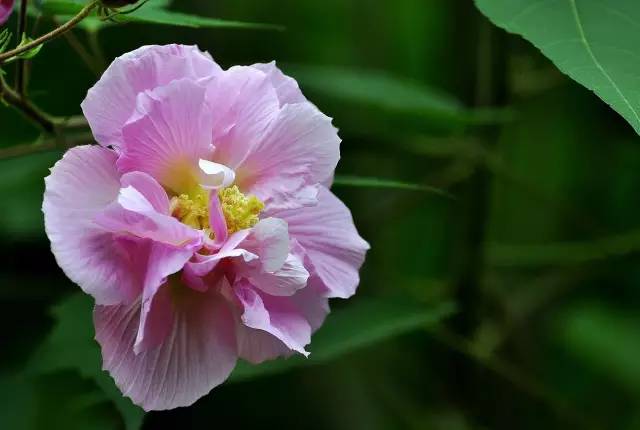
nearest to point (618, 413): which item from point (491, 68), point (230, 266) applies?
point (491, 68)

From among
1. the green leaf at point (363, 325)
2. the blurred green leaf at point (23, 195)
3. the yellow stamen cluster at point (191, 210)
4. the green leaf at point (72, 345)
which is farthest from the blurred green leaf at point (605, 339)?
the yellow stamen cluster at point (191, 210)

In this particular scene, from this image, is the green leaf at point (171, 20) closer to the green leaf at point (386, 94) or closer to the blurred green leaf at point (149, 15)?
the blurred green leaf at point (149, 15)

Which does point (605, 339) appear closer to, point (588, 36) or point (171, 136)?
point (588, 36)

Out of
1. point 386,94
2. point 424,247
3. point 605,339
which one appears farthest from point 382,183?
point 605,339

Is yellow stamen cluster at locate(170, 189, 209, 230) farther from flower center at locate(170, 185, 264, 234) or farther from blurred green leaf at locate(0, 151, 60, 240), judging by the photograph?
blurred green leaf at locate(0, 151, 60, 240)

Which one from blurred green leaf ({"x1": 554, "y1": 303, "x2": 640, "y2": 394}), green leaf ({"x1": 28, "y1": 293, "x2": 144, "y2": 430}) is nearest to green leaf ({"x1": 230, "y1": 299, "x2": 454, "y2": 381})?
green leaf ({"x1": 28, "y1": 293, "x2": 144, "y2": 430})

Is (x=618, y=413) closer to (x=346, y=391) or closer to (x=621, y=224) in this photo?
(x=621, y=224)
